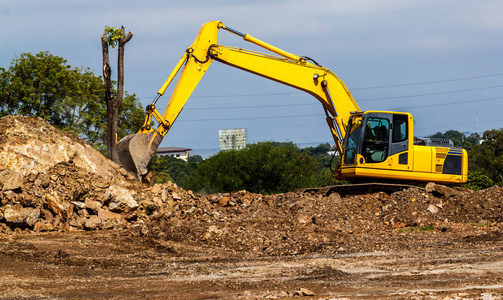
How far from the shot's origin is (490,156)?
1826 inches

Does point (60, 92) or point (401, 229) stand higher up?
point (60, 92)

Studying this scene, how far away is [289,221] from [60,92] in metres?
19.7

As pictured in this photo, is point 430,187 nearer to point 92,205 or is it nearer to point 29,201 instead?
point 92,205

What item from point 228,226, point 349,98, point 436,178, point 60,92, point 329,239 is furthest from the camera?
point 60,92

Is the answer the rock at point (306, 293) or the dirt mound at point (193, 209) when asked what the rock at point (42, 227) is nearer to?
the dirt mound at point (193, 209)

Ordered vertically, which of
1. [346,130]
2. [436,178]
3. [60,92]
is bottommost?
[436,178]

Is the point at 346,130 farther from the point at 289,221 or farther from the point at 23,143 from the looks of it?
the point at 23,143

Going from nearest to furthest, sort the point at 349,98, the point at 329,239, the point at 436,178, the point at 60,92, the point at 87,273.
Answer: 1. the point at 87,273
2. the point at 329,239
3. the point at 436,178
4. the point at 349,98
5. the point at 60,92

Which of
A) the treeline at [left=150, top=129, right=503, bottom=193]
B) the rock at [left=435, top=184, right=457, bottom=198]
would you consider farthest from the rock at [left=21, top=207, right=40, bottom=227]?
the treeline at [left=150, top=129, right=503, bottom=193]

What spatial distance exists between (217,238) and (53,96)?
20230mm

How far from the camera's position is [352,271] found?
905 cm

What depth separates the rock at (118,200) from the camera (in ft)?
45.8

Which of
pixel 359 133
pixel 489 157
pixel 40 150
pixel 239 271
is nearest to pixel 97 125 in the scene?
pixel 40 150

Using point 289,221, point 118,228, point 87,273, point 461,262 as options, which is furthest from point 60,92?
point 461,262
